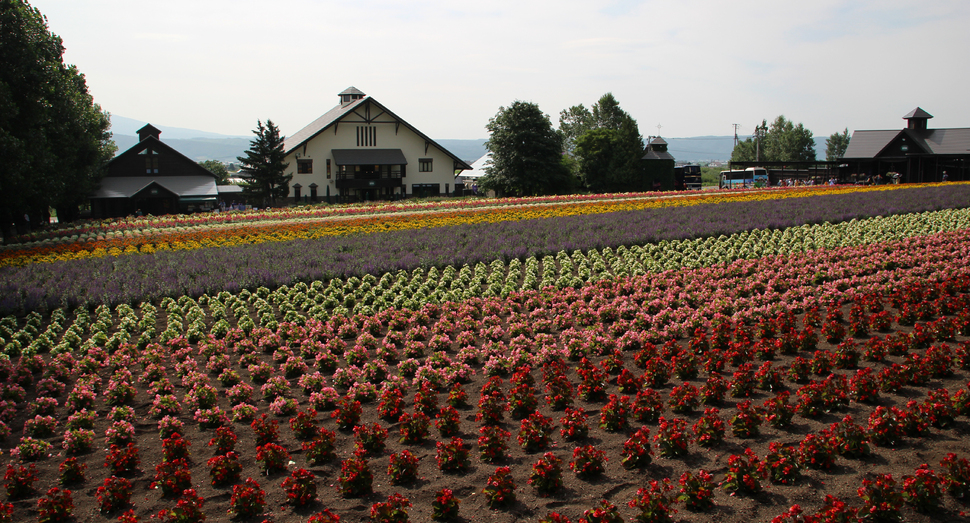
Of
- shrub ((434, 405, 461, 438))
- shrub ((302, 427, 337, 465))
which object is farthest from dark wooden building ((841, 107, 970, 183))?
shrub ((302, 427, 337, 465))

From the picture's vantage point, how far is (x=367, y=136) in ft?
193

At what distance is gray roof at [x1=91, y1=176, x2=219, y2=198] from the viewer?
155 feet

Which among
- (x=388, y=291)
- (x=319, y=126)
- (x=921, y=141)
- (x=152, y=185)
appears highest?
(x=319, y=126)

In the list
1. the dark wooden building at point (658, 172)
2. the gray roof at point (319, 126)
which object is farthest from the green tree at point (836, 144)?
the gray roof at point (319, 126)

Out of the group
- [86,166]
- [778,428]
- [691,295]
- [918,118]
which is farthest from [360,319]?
[918,118]

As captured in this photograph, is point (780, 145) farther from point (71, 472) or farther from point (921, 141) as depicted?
point (71, 472)

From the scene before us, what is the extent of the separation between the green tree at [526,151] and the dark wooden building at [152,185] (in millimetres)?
25728

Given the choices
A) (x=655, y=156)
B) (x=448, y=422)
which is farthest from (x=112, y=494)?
(x=655, y=156)

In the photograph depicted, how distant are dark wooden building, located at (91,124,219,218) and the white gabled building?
8478 millimetres

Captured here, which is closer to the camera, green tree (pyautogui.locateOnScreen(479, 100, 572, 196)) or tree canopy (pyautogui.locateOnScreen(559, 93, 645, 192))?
green tree (pyautogui.locateOnScreen(479, 100, 572, 196))

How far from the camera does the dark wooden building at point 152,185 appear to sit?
47.3 m

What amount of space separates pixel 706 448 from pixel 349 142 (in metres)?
55.9

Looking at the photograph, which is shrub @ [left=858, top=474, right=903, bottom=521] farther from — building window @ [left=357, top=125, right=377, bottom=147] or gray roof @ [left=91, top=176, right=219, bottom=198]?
building window @ [left=357, top=125, right=377, bottom=147]

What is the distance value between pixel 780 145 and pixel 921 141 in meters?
62.6
